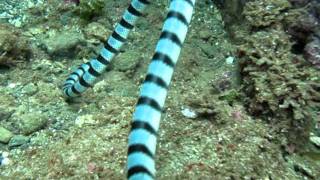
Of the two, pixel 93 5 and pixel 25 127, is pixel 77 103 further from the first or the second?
pixel 93 5

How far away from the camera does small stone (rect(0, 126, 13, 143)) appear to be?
12.5 ft

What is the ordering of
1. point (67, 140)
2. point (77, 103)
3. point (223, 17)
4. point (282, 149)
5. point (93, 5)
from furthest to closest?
point (93, 5)
point (223, 17)
point (77, 103)
point (67, 140)
point (282, 149)

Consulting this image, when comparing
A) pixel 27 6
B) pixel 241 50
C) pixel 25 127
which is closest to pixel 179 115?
pixel 241 50

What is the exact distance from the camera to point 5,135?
12.7 ft

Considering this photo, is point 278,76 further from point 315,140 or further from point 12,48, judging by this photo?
point 12,48

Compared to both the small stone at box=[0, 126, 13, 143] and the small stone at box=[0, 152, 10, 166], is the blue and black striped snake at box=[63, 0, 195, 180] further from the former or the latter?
the small stone at box=[0, 126, 13, 143]

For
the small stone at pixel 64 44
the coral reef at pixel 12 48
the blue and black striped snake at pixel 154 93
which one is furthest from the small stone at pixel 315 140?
the coral reef at pixel 12 48

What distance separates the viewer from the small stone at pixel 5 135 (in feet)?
12.5

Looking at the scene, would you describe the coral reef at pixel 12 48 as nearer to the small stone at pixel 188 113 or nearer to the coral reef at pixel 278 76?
the small stone at pixel 188 113

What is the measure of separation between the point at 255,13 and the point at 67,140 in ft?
7.16

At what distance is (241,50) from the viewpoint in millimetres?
3920

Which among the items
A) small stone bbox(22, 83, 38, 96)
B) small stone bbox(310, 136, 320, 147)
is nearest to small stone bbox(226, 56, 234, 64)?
small stone bbox(310, 136, 320, 147)

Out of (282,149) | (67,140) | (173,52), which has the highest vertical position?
(173,52)

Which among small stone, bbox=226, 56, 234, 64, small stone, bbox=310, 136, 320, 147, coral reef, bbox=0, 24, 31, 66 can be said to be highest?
coral reef, bbox=0, 24, 31, 66
